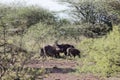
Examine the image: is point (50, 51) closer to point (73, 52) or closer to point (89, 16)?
point (73, 52)

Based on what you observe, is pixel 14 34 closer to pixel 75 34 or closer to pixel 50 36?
pixel 50 36

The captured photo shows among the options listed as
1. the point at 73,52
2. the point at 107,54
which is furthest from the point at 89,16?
the point at 107,54

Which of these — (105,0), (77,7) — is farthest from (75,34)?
(105,0)

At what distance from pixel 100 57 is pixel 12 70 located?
5230 millimetres

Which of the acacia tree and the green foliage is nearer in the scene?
the green foliage

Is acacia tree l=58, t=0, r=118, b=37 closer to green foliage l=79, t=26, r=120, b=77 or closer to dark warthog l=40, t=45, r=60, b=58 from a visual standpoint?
dark warthog l=40, t=45, r=60, b=58

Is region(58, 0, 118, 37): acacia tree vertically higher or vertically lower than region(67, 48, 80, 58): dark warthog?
higher

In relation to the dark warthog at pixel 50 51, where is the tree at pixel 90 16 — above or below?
above

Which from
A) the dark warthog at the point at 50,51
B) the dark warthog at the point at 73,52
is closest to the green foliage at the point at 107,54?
the dark warthog at the point at 73,52

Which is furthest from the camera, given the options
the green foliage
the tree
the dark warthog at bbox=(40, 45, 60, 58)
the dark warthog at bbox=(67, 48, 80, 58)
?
the tree

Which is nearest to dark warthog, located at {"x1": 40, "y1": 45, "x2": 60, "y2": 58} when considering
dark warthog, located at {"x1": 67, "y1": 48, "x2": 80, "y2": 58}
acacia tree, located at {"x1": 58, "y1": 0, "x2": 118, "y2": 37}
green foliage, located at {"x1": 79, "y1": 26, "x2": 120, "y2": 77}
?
dark warthog, located at {"x1": 67, "y1": 48, "x2": 80, "y2": 58}

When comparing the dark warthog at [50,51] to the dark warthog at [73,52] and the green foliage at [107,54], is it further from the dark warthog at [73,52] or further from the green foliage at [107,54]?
the green foliage at [107,54]

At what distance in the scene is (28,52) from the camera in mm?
5141

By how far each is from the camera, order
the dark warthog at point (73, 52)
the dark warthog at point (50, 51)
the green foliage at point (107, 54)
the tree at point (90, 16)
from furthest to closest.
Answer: the tree at point (90, 16) < the dark warthog at point (50, 51) < the dark warthog at point (73, 52) < the green foliage at point (107, 54)
